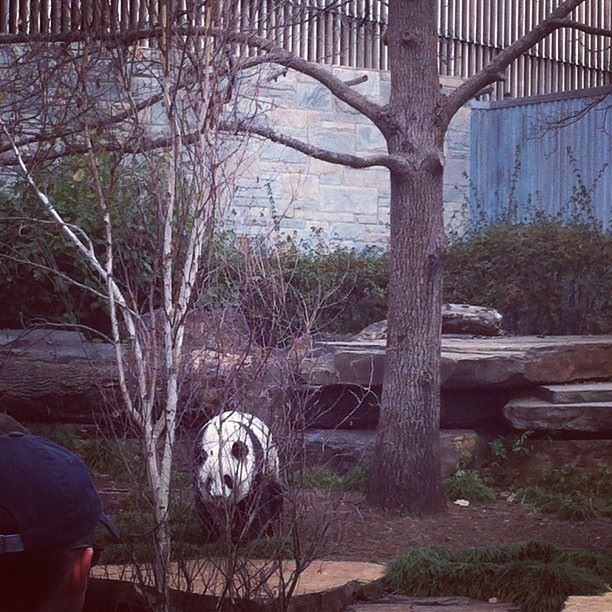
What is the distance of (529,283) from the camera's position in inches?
452

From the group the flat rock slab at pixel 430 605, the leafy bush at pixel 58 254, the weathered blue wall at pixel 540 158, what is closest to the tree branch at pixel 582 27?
the leafy bush at pixel 58 254

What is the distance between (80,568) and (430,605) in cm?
420

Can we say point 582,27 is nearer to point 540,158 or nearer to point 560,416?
point 560,416

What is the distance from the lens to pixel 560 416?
29.0ft

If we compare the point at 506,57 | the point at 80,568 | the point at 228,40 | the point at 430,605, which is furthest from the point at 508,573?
the point at 80,568

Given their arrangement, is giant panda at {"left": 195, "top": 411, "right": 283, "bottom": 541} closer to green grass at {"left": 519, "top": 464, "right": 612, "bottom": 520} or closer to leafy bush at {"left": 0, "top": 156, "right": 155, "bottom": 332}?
green grass at {"left": 519, "top": 464, "right": 612, "bottom": 520}

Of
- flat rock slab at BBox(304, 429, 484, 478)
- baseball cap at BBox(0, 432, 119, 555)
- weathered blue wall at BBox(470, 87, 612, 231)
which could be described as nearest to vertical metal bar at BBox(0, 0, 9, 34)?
flat rock slab at BBox(304, 429, 484, 478)

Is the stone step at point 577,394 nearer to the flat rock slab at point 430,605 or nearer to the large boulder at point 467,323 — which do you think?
the large boulder at point 467,323

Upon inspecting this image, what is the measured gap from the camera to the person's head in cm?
183

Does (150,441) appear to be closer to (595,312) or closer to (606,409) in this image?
(606,409)

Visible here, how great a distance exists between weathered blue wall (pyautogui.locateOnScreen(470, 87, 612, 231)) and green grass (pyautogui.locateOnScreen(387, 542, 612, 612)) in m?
6.36

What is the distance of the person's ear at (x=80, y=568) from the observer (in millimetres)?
1871

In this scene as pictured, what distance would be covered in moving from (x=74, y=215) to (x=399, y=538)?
4073mm

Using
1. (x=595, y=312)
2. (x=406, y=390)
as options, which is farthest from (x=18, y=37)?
(x=595, y=312)
